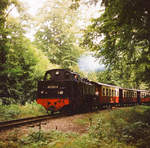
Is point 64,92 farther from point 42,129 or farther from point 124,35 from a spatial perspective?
point 124,35

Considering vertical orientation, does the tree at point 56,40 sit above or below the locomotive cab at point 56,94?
above

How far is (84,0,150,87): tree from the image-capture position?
17.2 feet

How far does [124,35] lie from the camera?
639 centimetres

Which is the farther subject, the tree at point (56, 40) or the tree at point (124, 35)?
the tree at point (56, 40)

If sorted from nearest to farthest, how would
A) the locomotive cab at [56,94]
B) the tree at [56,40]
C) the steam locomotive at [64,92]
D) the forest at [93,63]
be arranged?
the forest at [93,63], the locomotive cab at [56,94], the steam locomotive at [64,92], the tree at [56,40]

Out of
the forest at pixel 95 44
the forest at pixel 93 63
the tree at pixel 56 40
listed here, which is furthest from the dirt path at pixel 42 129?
the tree at pixel 56 40

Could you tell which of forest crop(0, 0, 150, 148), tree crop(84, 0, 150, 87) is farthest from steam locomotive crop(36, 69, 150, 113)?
tree crop(84, 0, 150, 87)

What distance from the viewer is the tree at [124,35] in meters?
5.23

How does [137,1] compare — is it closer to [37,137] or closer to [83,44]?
[83,44]

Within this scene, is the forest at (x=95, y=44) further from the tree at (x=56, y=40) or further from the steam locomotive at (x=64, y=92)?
the tree at (x=56, y=40)

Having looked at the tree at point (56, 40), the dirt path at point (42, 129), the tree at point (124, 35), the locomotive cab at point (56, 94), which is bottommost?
the dirt path at point (42, 129)

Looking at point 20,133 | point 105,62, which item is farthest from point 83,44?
point 20,133

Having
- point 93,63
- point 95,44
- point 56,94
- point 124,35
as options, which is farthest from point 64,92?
point 124,35

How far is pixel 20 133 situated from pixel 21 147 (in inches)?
66.1
